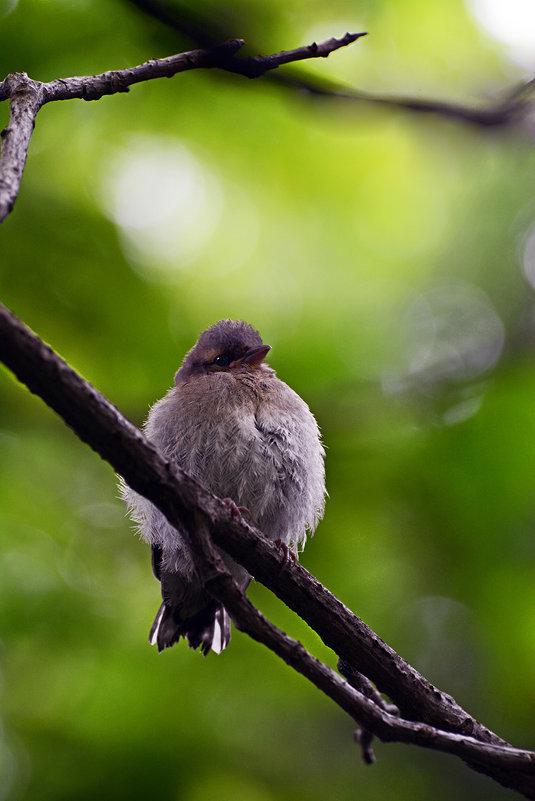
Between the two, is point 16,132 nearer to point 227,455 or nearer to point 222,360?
point 227,455

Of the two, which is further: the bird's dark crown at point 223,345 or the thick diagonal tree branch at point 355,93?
the bird's dark crown at point 223,345

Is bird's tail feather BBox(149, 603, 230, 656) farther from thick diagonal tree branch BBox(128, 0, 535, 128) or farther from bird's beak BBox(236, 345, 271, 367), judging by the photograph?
thick diagonal tree branch BBox(128, 0, 535, 128)

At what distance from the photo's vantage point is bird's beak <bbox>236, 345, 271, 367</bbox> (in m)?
4.96

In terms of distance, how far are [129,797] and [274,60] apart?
14.2ft

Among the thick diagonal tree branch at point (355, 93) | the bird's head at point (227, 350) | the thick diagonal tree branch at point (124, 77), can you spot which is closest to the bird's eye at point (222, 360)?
the bird's head at point (227, 350)

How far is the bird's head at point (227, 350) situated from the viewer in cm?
498

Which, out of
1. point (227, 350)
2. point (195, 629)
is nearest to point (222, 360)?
point (227, 350)

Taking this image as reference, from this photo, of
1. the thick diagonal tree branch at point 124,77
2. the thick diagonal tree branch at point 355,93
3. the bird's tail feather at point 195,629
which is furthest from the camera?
the bird's tail feather at point 195,629

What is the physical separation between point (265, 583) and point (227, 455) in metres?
1.25

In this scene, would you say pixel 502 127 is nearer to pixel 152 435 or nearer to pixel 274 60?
pixel 274 60

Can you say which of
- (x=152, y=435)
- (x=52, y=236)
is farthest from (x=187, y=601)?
(x=52, y=236)

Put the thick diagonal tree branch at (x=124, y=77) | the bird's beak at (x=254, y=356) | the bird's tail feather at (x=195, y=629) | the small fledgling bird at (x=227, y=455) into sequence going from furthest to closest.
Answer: the bird's beak at (x=254, y=356)
the bird's tail feather at (x=195, y=629)
the small fledgling bird at (x=227, y=455)
the thick diagonal tree branch at (x=124, y=77)

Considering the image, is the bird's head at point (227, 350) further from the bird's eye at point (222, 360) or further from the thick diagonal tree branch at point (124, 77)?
the thick diagonal tree branch at point (124, 77)

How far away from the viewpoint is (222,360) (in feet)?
16.5
